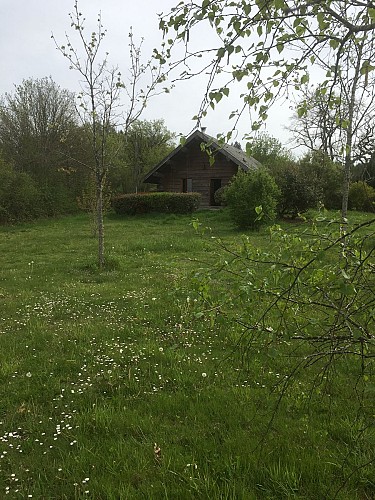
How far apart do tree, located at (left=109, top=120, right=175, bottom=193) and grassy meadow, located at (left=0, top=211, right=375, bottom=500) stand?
3056 centimetres

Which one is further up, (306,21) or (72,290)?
(306,21)

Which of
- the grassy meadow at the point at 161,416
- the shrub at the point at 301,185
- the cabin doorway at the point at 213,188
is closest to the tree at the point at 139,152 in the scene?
the cabin doorway at the point at 213,188

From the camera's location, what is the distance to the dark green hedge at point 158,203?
2486 centimetres

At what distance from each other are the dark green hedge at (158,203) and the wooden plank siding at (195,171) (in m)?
3.55

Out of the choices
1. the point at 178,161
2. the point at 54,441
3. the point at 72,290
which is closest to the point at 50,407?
the point at 54,441

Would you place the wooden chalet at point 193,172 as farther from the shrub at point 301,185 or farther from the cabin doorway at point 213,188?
the shrub at point 301,185

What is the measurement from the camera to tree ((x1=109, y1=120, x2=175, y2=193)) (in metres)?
37.5

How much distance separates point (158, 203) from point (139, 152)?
67.3ft

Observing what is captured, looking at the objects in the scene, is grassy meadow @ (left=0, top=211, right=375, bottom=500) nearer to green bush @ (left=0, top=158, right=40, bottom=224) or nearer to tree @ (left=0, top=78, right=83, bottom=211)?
green bush @ (left=0, top=158, right=40, bottom=224)

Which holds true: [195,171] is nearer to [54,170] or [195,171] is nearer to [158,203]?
[158,203]

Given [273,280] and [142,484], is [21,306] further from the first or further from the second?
[273,280]

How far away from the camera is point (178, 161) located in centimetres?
2903

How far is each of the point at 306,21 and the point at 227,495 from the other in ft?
9.57

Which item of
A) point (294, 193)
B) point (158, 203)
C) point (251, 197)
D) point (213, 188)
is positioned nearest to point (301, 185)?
point (294, 193)
